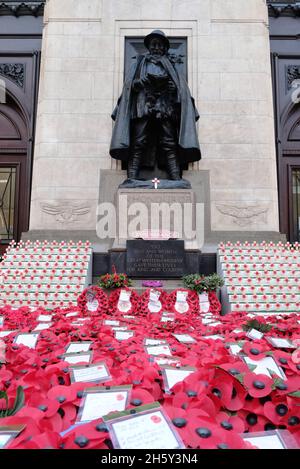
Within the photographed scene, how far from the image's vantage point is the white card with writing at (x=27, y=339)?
10.2 feet

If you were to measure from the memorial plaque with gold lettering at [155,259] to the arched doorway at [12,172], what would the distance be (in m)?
4.80

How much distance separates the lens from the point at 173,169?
9.28 m

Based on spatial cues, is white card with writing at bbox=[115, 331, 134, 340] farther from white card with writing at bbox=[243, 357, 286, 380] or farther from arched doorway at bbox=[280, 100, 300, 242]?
arched doorway at bbox=[280, 100, 300, 242]

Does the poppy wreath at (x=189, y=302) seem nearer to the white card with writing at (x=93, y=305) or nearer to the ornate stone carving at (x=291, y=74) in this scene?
the white card with writing at (x=93, y=305)

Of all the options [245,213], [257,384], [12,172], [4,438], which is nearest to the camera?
[4,438]

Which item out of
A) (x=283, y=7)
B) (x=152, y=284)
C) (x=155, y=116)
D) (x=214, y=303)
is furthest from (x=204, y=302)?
(x=283, y=7)

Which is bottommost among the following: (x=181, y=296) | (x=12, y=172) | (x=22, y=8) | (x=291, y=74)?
(x=181, y=296)

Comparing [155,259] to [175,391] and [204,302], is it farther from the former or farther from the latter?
[175,391]

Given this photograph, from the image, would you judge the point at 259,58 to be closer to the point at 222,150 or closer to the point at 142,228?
the point at 222,150

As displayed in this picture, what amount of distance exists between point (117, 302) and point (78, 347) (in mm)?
3239

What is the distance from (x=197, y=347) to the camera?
294 centimetres

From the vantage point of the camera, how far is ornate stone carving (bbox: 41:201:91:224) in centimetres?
955

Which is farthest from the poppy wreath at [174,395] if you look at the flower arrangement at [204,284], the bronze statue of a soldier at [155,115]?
the bronze statue of a soldier at [155,115]

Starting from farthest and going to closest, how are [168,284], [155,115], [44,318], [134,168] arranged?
[134,168]
[155,115]
[168,284]
[44,318]
